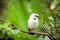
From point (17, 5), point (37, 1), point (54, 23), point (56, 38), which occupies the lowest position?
point (56, 38)

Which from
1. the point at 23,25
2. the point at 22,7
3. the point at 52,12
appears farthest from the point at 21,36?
the point at 52,12

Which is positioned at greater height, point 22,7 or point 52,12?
point 22,7

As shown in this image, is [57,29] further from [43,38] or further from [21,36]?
[21,36]

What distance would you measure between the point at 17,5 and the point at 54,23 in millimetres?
2387

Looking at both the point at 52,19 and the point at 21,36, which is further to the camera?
the point at 21,36

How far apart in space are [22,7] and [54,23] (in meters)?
2.24

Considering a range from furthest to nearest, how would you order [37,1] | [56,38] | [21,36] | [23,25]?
[23,25]
[21,36]
[37,1]
[56,38]

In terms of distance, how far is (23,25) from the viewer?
4.16 metres

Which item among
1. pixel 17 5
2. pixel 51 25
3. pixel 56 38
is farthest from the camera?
pixel 17 5

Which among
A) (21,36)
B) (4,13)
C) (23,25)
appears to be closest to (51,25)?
(21,36)

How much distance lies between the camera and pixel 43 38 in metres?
2.15

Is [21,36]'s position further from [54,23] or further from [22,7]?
[54,23]

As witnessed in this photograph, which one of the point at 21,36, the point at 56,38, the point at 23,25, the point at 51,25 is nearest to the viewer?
the point at 56,38

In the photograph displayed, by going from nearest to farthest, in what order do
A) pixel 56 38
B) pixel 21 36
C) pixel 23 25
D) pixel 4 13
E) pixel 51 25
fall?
pixel 56 38 < pixel 51 25 < pixel 21 36 < pixel 23 25 < pixel 4 13
